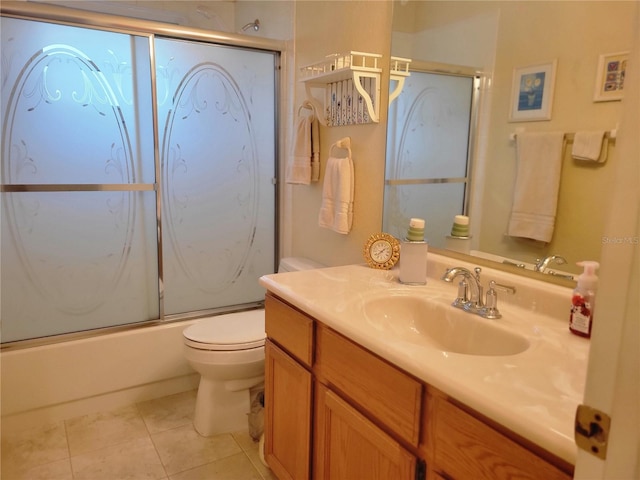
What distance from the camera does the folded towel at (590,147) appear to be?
1201 mm

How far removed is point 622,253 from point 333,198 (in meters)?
1.65

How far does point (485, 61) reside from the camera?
1.52 metres

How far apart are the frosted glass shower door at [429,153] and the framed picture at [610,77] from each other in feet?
1.38

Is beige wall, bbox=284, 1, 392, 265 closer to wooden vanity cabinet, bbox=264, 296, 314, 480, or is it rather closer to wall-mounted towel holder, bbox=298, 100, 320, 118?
wall-mounted towel holder, bbox=298, 100, 320, 118

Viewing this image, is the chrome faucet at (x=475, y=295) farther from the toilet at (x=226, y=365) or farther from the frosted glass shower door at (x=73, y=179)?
the frosted glass shower door at (x=73, y=179)

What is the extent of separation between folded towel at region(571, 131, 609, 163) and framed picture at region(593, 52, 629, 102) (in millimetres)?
90

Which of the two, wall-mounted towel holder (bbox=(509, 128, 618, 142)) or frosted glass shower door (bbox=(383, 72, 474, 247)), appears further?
frosted glass shower door (bbox=(383, 72, 474, 247))

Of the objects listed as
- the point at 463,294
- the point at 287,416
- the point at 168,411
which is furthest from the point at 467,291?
the point at 168,411

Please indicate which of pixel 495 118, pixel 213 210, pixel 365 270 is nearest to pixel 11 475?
pixel 213 210

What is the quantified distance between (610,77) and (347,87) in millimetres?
1045

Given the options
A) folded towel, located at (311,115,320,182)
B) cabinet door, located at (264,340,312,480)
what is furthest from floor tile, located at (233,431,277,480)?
folded towel, located at (311,115,320,182)

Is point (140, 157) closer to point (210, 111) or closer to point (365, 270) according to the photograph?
point (210, 111)

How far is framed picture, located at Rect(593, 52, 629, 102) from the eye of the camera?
1.17m

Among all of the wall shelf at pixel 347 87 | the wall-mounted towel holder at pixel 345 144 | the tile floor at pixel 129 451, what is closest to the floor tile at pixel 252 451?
the tile floor at pixel 129 451
